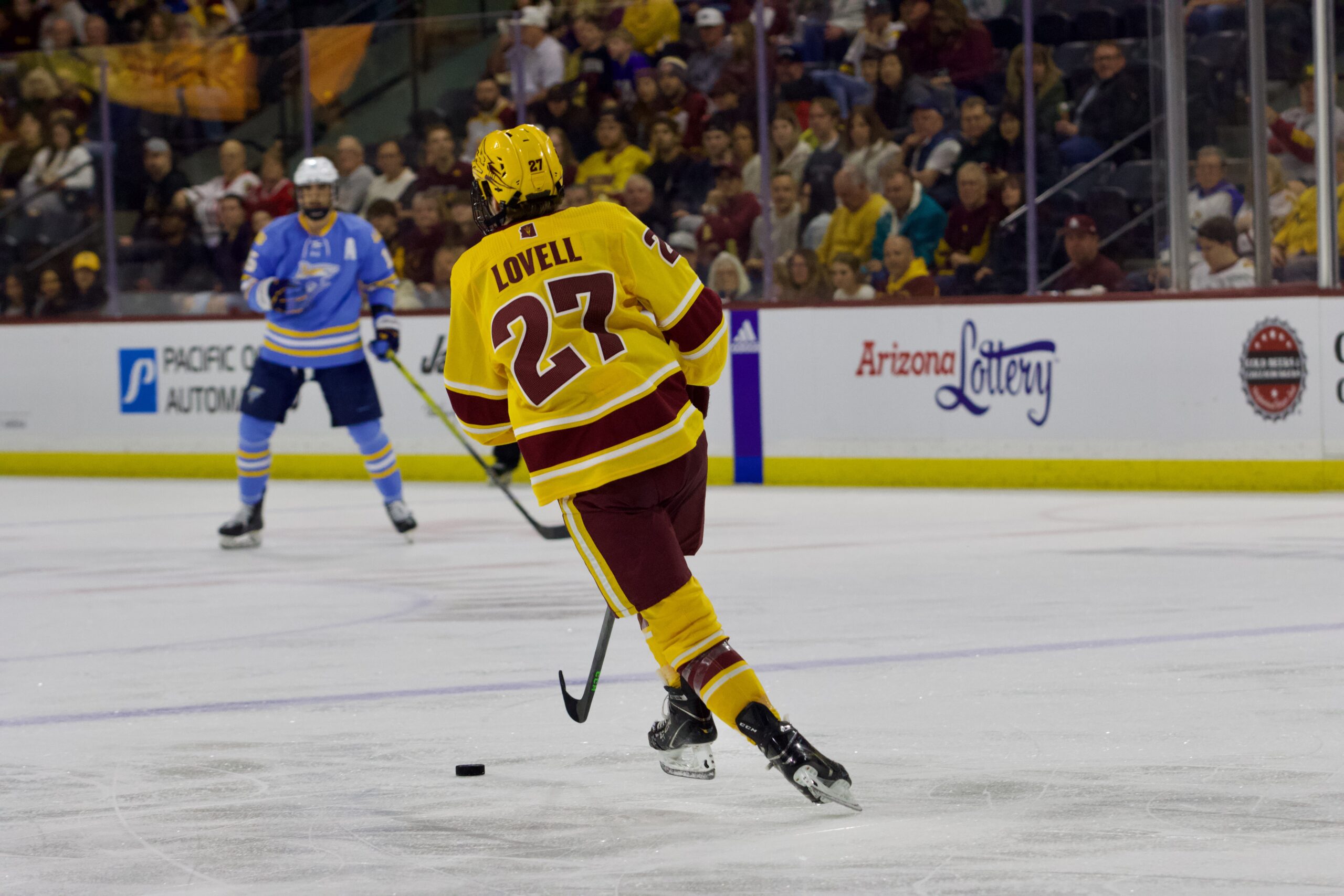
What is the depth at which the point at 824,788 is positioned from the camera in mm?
3111

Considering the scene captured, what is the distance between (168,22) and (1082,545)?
8.99 meters

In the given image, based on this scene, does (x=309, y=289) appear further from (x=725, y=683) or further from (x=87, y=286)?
(x=725, y=683)

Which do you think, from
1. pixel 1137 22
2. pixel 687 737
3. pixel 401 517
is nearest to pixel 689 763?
pixel 687 737

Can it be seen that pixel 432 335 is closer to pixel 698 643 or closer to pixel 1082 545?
pixel 1082 545

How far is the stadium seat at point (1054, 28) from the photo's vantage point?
8.90 m

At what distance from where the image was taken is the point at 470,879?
280 centimetres

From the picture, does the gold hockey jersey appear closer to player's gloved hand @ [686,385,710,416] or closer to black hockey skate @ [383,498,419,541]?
player's gloved hand @ [686,385,710,416]

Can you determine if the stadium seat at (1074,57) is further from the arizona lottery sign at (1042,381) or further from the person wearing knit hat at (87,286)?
the person wearing knit hat at (87,286)

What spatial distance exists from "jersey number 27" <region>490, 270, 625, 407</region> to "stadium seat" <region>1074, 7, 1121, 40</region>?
6.18m

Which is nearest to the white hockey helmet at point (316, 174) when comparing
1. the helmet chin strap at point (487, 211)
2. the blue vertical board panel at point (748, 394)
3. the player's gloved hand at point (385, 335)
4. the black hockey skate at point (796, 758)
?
the player's gloved hand at point (385, 335)

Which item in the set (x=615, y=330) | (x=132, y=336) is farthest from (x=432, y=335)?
(x=615, y=330)

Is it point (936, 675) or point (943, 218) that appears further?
point (943, 218)

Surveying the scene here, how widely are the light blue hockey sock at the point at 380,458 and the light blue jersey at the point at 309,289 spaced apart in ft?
0.96

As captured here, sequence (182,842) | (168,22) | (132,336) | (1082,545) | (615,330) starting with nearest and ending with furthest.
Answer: (182,842), (615,330), (1082,545), (132,336), (168,22)
